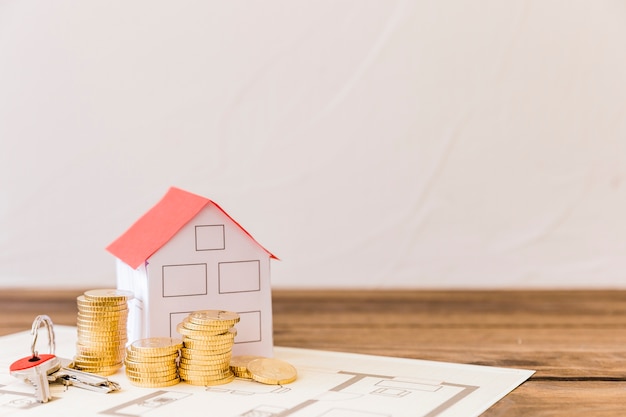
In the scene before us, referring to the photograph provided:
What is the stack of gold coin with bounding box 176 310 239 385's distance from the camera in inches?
38.7

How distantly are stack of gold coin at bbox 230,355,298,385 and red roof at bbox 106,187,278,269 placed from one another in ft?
0.53

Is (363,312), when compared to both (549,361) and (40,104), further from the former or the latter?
Answer: (40,104)

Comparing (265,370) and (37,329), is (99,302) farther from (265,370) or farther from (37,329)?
(265,370)

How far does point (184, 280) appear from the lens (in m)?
1.10

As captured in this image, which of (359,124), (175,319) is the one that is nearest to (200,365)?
(175,319)

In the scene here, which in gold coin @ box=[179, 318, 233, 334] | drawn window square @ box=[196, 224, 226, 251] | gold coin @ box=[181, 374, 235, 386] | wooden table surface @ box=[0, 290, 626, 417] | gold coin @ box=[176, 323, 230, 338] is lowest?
wooden table surface @ box=[0, 290, 626, 417]

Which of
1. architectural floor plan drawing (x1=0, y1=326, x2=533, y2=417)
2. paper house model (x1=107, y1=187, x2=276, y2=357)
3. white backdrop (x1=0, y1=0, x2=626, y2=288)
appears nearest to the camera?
architectural floor plan drawing (x1=0, y1=326, x2=533, y2=417)

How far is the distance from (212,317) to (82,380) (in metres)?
0.17

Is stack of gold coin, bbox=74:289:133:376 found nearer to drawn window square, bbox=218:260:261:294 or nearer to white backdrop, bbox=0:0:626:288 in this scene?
drawn window square, bbox=218:260:261:294

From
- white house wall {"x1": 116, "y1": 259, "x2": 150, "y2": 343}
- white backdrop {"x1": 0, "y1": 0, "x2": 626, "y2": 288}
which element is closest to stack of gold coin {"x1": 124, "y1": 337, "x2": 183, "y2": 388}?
white house wall {"x1": 116, "y1": 259, "x2": 150, "y2": 343}

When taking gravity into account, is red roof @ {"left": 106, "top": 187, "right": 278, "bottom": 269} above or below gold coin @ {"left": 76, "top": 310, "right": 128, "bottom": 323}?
above

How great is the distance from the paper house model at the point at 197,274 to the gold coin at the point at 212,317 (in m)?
A: 0.06

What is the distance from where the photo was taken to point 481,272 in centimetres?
204

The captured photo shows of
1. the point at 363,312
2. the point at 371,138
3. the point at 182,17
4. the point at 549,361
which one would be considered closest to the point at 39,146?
the point at 182,17
